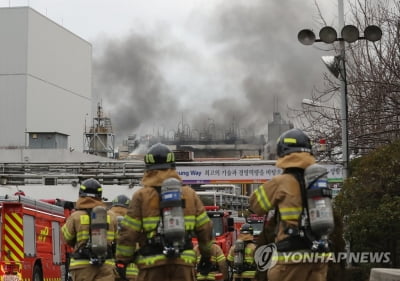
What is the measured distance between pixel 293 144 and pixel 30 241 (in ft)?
32.6

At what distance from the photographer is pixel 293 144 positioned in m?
6.38

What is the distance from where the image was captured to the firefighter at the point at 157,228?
21.5 feet

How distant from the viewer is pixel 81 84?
70688 millimetres

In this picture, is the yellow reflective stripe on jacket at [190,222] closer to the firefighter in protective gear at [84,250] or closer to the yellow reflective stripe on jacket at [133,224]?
the yellow reflective stripe on jacket at [133,224]

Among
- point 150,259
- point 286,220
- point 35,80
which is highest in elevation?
point 35,80

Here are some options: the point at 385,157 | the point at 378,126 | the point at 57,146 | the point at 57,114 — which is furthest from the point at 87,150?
the point at 385,157

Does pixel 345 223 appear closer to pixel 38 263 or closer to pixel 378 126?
pixel 378 126

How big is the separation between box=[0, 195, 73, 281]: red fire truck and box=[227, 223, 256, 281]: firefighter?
3.65 metres

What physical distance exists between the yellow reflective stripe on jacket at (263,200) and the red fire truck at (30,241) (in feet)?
28.5

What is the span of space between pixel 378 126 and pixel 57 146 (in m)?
41.0

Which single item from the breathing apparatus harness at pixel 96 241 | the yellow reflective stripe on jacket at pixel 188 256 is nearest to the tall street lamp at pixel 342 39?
the breathing apparatus harness at pixel 96 241

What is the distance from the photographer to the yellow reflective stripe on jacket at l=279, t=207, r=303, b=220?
6070mm

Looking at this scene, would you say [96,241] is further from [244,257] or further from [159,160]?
[244,257]

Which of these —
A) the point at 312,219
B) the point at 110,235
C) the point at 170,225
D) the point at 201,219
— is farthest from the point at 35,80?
the point at 312,219
